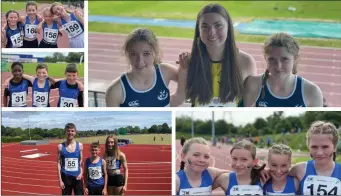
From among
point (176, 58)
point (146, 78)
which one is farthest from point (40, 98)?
point (176, 58)

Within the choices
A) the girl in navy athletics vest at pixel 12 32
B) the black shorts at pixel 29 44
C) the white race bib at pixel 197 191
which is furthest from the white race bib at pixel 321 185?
the girl in navy athletics vest at pixel 12 32

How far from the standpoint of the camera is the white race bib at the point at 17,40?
3.16m

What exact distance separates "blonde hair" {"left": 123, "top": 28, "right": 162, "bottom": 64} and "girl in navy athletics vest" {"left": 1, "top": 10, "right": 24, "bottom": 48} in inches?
28.2

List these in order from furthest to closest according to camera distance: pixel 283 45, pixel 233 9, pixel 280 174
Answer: pixel 233 9, pixel 280 174, pixel 283 45

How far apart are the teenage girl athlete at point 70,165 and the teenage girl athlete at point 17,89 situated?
15.1 inches

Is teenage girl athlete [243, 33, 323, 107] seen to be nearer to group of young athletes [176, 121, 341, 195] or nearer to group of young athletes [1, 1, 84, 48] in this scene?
group of young athletes [176, 121, 341, 195]

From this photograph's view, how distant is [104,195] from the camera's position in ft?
10.7

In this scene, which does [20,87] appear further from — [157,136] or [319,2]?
[319,2]

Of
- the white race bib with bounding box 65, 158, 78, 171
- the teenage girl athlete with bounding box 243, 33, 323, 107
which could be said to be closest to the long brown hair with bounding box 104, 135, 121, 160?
the white race bib with bounding box 65, 158, 78, 171

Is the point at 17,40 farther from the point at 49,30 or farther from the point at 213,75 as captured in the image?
the point at 213,75

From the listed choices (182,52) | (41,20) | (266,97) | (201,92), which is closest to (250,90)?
(266,97)

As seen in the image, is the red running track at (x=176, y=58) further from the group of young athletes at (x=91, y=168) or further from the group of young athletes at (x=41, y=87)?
the group of young athletes at (x=91, y=168)

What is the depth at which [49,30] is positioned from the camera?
317 cm

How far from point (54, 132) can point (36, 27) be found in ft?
2.40
